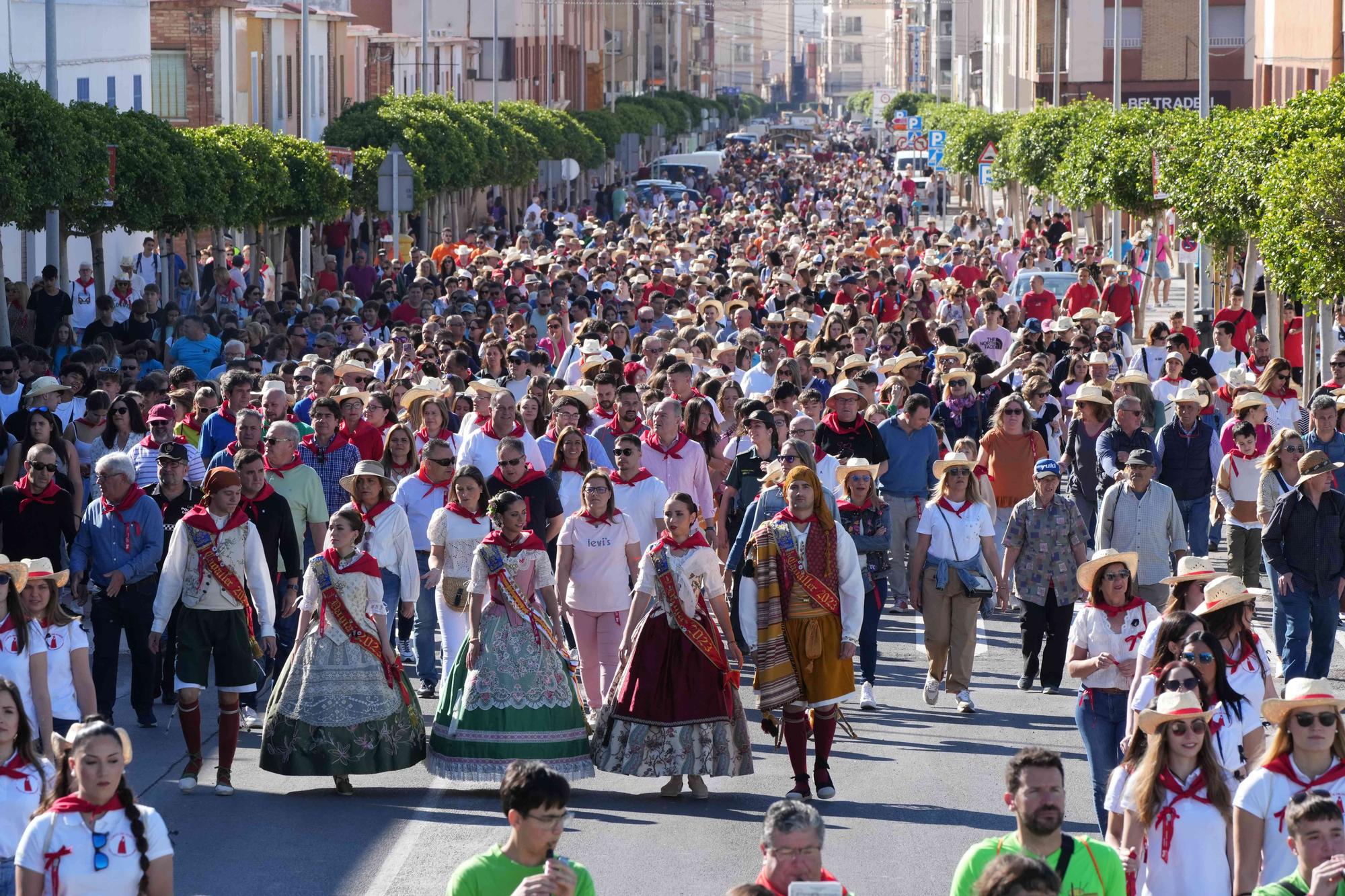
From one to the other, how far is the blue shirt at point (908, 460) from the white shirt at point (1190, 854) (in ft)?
25.4

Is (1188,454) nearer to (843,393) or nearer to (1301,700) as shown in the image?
(843,393)

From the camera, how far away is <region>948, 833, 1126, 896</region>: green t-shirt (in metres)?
6.29

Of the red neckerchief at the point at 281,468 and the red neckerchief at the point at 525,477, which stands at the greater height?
the red neckerchief at the point at 281,468

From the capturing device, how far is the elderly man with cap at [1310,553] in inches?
503

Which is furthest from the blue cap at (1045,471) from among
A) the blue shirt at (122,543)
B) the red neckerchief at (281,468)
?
the blue shirt at (122,543)

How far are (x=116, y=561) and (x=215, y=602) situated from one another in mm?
1264

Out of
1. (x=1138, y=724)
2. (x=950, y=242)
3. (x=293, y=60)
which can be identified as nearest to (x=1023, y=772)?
(x=1138, y=724)

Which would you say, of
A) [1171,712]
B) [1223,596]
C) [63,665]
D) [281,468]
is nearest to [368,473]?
[281,468]

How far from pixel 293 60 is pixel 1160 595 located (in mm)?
47942

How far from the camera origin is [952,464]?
13.1 meters

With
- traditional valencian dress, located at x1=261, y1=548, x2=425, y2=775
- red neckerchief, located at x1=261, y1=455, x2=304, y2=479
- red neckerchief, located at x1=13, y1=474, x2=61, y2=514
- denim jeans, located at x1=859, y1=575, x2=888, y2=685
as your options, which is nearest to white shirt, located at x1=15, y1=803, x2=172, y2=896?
traditional valencian dress, located at x1=261, y1=548, x2=425, y2=775

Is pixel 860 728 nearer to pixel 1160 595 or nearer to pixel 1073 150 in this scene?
pixel 1160 595

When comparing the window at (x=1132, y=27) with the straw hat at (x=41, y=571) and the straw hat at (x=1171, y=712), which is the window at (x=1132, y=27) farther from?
the straw hat at (x=1171, y=712)

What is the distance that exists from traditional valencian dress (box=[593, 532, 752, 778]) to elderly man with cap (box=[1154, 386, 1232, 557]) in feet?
19.1
